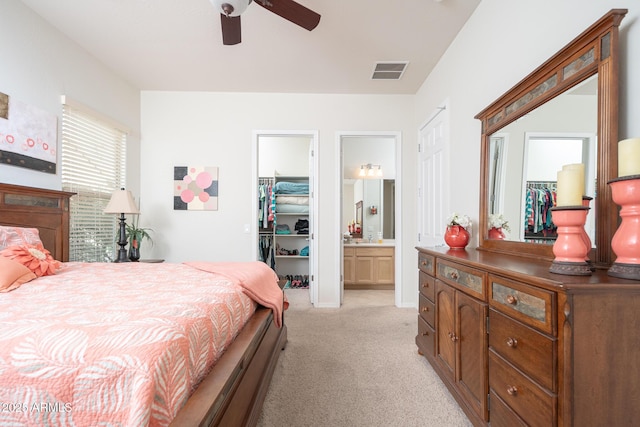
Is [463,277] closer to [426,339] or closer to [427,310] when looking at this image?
[427,310]

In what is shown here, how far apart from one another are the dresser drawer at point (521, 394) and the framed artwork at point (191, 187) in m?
3.51

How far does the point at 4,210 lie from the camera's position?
214 centimetres

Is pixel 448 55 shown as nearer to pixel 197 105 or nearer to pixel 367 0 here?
pixel 367 0

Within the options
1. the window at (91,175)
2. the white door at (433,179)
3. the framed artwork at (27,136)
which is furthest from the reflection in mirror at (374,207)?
the framed artwork at (27,136)

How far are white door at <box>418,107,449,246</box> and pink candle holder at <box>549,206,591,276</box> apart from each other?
1.83 meters

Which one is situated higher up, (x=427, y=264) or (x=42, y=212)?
(x=42, y=212)

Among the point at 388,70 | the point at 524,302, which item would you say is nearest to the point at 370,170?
the point at 388,70

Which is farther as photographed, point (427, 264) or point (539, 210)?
point (427, 264)

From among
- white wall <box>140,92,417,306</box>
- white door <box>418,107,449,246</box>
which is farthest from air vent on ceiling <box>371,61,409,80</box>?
white door <box>418,107,449,246</box>

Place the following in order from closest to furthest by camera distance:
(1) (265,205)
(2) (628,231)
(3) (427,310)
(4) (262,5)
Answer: (2) (628,231)
(4) (262,5)
(3) (427,310)
(1) (265,205)

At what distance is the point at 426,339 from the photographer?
2.27 metres

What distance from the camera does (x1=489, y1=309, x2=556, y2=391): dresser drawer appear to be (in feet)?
3.37

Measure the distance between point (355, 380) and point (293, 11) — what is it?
8.40 ft

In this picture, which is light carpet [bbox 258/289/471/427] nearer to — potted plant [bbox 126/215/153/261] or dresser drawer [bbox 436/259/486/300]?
dresser drawer [bbox 436/259/486/300]
